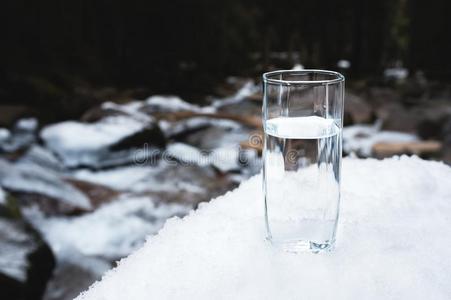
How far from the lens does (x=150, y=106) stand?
11.1 meters

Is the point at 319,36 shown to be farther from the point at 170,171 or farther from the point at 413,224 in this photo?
the point at 413,224

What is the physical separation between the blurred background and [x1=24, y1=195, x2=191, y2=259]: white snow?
18mm

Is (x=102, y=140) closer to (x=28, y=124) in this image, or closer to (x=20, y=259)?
(x=28, y=124)

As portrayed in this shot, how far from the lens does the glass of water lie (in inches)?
35.6

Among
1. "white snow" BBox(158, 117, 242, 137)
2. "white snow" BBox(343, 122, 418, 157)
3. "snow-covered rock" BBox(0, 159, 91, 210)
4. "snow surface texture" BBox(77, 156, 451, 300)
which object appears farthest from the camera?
"white snow" BBox(158, 117, 242, 137)

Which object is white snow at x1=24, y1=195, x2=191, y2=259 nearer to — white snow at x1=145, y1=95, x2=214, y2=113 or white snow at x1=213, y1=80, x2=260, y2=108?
white snow at x1=145, y1=95, x2=214, y2=113

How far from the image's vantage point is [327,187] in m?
0.91

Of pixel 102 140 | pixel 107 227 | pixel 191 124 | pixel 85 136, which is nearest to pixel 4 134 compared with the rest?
pixel 85 136

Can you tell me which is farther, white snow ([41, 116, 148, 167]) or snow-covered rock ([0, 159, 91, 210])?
white snow ([41, 116, 148, 167])

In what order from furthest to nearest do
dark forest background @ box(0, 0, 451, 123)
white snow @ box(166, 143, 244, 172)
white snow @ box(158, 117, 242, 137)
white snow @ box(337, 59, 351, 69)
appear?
1. white snow @ box(337, 59, 351, 69)
2. dark forest background @ box(0, 0, 451, 123)
3. white snow @ box(158, 117, 242, 137)
4. white snow @ box(166, 143, 244, 172)

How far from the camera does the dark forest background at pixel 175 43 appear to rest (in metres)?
12.0

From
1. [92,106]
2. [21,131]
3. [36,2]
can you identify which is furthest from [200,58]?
[21,131]

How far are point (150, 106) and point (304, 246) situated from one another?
10422mm

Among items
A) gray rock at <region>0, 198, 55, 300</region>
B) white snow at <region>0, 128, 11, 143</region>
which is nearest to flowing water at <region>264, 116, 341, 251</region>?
gray rock at <region>0, 198, 55, 300</region>
